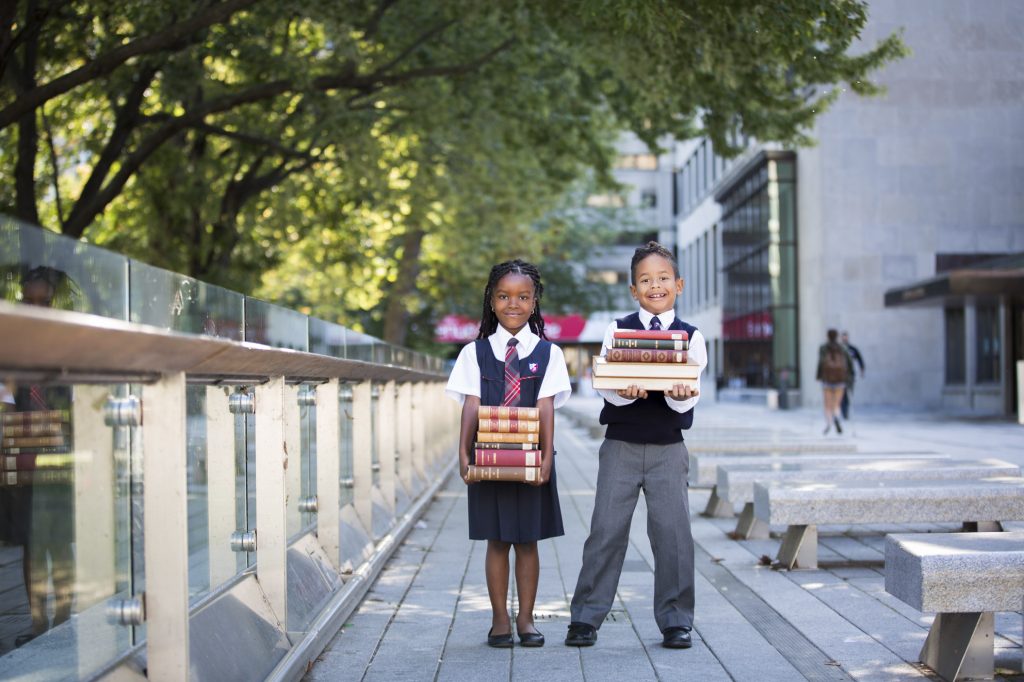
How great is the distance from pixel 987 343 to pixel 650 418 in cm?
2890

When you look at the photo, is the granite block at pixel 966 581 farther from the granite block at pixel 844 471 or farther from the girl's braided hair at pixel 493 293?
the granite block at pixel 844 471

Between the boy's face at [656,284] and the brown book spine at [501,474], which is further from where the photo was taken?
the boy's face at [656,284]

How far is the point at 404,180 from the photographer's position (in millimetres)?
23234

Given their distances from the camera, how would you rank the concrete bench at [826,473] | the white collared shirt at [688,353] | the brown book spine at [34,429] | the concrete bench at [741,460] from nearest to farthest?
the brown book spine at [34,429], the white collared shirt at [688,353], the concrete bench at [826,473], the concrete bench at [741,460]

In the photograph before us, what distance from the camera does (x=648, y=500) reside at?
18.9 ft

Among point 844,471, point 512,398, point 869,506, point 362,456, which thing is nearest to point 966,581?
point 512,398

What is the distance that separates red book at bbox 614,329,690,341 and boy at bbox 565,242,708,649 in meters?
0.24

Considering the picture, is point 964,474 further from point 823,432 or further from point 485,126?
point 823,432

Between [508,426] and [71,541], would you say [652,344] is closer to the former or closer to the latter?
[508,426]

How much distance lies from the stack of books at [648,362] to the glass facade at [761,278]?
34565mm

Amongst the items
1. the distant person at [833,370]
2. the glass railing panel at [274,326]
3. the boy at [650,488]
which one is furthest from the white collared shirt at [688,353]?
the distant person at [833,370]

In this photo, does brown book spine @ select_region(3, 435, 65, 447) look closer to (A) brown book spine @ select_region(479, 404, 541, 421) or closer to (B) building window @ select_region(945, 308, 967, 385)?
(A) brown book spine @ select_region(479, 404, 541, 421)

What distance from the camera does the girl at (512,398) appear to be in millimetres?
Result: 5523

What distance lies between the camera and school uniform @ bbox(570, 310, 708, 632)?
569 cm
